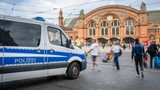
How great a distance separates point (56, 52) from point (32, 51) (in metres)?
1.21

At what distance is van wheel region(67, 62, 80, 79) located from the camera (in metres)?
8.51

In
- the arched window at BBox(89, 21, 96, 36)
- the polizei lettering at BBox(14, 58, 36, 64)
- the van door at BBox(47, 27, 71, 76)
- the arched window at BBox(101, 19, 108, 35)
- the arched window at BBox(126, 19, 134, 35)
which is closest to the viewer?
the polizei lettering at BBox(14, 58, 36, 64)

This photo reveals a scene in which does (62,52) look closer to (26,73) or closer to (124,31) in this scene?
(26,73)

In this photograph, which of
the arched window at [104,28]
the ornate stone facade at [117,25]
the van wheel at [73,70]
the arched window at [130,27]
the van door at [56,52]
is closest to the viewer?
the van door at [56,52]

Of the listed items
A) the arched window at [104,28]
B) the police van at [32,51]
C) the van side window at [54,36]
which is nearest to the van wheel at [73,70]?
the police van at [32,51]

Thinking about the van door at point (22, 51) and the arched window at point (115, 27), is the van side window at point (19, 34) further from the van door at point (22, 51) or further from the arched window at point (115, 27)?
the arched window at point (115, 27)

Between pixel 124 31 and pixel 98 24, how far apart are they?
10.1 m

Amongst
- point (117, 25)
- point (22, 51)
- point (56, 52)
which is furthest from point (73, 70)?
point (117, 25)

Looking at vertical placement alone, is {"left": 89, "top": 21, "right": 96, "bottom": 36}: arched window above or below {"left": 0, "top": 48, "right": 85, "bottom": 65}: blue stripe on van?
above

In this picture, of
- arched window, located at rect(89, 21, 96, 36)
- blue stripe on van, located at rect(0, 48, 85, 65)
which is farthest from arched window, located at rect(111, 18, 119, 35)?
blue stripe on van, located at rect(0, 48, 85, 65)

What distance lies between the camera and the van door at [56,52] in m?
7.56

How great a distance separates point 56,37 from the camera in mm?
8039

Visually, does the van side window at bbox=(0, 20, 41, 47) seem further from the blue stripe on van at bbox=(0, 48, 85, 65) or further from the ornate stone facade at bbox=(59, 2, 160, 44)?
the ornate stone facade at bbox=(59, 2, 160, 44)

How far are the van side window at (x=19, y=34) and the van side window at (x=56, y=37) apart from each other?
1.89ft
